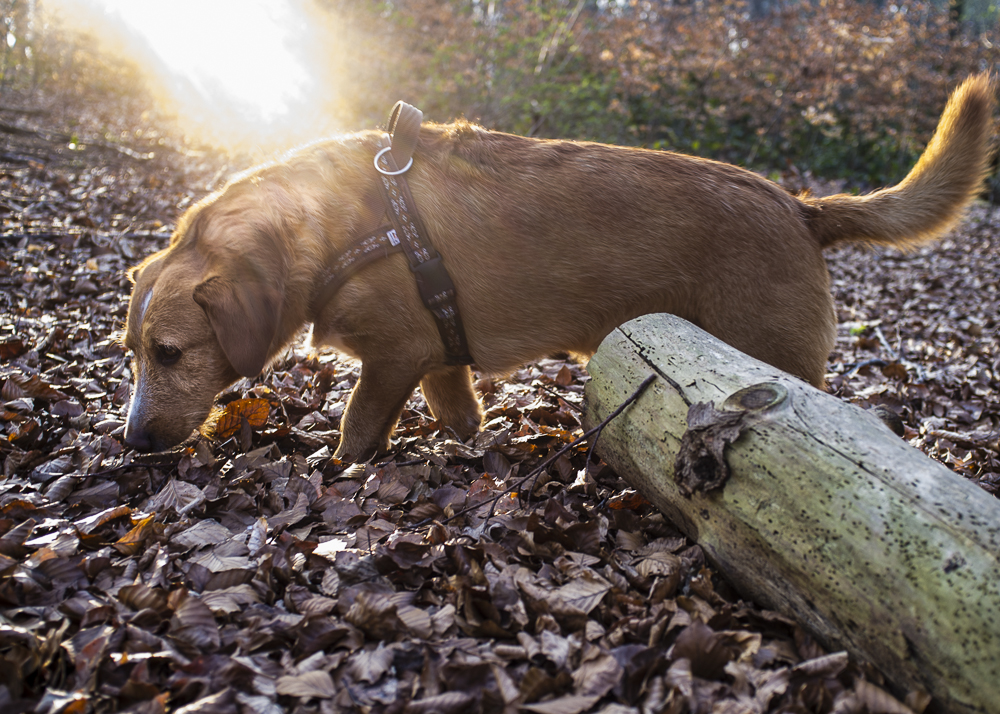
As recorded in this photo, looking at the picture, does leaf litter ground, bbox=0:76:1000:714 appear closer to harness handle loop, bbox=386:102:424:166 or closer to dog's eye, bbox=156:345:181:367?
dog's eye, bbox=156:345:181:367

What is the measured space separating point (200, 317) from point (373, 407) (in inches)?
37.8

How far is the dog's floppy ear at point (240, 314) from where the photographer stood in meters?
2.96

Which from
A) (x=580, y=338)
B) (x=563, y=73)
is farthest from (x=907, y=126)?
(x=580, y=338)

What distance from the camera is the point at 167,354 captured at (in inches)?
126

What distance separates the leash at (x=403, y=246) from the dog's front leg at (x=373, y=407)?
1.08 feet

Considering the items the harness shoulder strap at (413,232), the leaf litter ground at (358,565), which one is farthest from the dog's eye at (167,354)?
the harness shoulder strap at (413,232)

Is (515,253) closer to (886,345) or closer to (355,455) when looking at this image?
(355,455)

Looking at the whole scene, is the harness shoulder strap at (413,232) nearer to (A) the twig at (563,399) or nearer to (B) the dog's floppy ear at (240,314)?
(B) the dog's floppy ear at (240,314)

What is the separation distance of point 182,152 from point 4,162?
3846 mm

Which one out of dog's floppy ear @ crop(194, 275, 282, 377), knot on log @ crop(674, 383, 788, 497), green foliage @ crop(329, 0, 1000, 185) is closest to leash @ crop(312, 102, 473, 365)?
dog's floppy ear @ crop(194, 275, 282, 377)

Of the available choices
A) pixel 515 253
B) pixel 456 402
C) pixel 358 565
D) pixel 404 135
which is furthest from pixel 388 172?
pixel 358 565

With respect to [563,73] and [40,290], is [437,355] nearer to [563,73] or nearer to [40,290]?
[40,290]

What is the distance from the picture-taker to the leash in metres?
3.20

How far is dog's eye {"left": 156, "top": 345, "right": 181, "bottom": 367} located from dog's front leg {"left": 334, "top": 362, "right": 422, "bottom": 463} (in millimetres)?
880
